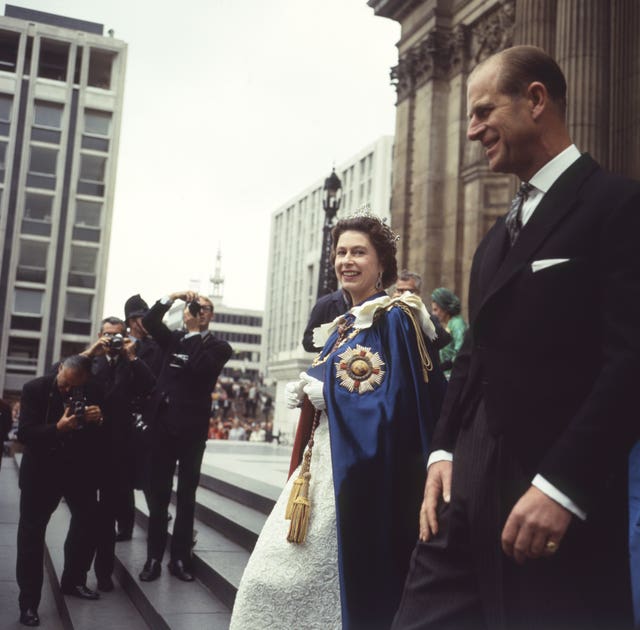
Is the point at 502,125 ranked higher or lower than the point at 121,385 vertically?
higher

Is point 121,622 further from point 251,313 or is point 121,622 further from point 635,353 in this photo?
point 251,313

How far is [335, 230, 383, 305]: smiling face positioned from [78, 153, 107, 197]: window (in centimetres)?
6489

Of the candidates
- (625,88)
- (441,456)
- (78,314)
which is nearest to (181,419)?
(441,456)

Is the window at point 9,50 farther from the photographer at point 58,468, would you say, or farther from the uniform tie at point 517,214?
the uniform tie at point 517,214

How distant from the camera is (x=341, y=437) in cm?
335

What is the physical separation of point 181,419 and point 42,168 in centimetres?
6429

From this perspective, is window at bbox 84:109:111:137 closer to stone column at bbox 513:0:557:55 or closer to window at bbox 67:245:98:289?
A: window at bbox 67:245:98:289

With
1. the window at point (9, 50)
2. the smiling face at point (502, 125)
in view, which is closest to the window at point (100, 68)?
the window at point (9, 50)

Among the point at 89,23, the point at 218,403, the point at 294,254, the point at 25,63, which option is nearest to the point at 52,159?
the point at 25,63

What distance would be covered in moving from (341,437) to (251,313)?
139827 millimetres

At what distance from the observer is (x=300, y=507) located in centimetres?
327

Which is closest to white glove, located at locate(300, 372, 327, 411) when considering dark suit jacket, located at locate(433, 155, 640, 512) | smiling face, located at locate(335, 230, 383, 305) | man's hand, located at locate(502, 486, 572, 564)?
smiling face, located at locate(335, 230, 383, 305)

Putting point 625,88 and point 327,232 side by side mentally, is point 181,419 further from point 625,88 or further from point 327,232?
point 327,232

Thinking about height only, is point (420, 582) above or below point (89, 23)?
below
